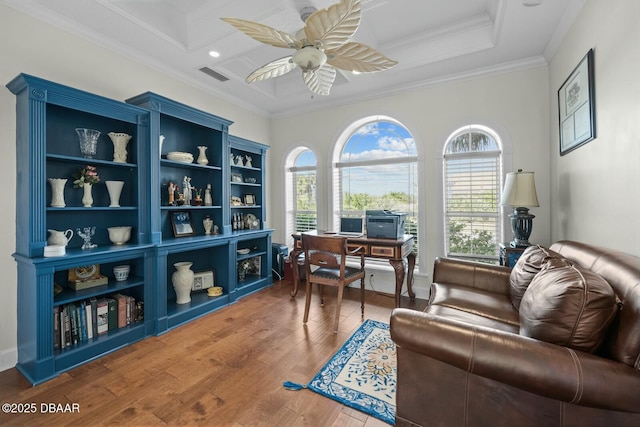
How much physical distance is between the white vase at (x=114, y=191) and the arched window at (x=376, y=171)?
270cm

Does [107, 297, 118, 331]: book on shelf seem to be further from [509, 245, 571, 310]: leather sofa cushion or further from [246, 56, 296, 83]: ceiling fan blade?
[509, 245, 571, 310]: leather sofa cushion

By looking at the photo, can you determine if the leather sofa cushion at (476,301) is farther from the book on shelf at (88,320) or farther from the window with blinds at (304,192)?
the book on shelf at (88,320)

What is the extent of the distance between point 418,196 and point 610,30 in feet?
7.13

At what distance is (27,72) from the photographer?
2.22 m

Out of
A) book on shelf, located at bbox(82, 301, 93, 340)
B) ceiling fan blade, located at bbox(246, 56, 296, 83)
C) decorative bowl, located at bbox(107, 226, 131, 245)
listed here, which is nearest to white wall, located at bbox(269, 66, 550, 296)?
ceiling fan blade, located at bbox(246, 56, 296, 83)

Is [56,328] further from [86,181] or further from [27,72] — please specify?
[27,72]

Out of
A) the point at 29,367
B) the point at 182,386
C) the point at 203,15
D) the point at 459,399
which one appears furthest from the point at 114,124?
the point at 459,399

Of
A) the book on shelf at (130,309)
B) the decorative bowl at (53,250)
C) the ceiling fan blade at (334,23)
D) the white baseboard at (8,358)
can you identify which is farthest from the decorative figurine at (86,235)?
the ceiling fan blade at (334,23)

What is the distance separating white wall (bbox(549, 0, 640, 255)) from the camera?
1542mm

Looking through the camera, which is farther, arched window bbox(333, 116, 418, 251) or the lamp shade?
arched window bbox(333, 116, 418, 251)

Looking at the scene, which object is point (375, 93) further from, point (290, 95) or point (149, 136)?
point (149, 136)

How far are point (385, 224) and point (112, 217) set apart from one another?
288 cm

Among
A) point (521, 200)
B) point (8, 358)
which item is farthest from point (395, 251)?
point (8, 358)

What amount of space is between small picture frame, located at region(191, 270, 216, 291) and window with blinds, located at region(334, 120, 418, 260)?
6.30 feet
